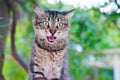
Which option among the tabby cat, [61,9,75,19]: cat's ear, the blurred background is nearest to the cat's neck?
the tabby cat

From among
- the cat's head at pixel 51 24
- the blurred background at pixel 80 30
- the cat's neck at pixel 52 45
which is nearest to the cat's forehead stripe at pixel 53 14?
the cat's head at pixel 51 24

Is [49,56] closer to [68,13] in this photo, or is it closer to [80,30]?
[68,13]

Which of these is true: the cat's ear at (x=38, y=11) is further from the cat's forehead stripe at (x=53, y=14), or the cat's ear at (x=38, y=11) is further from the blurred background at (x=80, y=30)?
the blurred background at (x=80, y=30)

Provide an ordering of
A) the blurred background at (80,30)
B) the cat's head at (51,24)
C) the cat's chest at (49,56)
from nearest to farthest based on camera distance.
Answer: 1. the cat's head at (51,24)
2. the cat's chest at (49,56)
3. the blurred background at (80,30)

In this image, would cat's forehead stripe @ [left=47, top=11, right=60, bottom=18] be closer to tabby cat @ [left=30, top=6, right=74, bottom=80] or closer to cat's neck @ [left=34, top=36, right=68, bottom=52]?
tabby cat @ [left=30, top=6, right=74, bottom=80]

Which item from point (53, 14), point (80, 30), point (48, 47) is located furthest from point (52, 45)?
point (80, 30)

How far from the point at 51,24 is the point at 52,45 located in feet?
0.36

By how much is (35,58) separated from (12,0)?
69cm

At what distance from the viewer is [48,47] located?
5.34 feet

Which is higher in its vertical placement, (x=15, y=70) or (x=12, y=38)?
(x=12, y=38)

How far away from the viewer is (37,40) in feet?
5.37

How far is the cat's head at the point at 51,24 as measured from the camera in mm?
1525

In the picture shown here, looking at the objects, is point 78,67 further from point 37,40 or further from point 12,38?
point 37,40

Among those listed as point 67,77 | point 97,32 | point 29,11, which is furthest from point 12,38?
point 97,32
